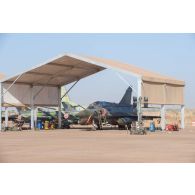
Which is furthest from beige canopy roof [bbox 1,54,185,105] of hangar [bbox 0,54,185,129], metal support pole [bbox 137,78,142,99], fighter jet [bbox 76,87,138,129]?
fighter jet [bbox 76,87,138,129]

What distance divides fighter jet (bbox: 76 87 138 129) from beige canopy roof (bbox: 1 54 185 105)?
11.4 feet

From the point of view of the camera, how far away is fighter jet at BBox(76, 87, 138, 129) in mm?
39750

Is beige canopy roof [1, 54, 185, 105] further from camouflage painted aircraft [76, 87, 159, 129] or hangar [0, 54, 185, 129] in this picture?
camouflage painted aircraft [76, 87, 159, 129]

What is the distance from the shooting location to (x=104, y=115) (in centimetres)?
3984

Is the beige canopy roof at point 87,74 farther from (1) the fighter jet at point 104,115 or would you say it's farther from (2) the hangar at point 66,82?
(1) the fighter jet at point 104,115

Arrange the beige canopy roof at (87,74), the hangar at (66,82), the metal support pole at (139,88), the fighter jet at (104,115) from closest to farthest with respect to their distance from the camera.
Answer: the metal support pole at (139,88), the beige canopy roof at (87,74), the hangar at (66,82), the fighter jet at (104,115)

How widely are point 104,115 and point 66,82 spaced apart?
6.66 metres

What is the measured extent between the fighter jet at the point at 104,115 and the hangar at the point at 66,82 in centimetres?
349

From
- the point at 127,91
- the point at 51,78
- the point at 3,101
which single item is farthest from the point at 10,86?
the point at 127,91

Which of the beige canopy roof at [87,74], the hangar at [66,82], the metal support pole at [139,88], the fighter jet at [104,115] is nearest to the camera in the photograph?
the metal support pole at [139,88]

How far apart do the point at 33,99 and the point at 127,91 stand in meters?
10.9

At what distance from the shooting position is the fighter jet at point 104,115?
1565 inches

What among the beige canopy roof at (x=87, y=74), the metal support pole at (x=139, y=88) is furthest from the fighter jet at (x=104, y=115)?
the metal support pole at (x=139, y=88)

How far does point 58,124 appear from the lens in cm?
4506
